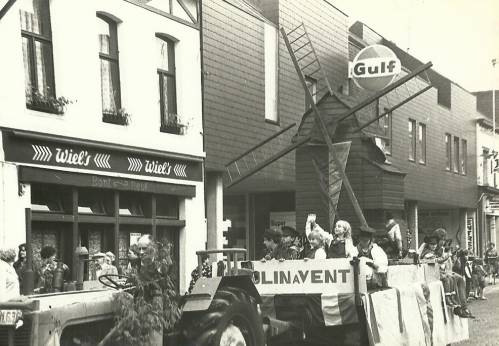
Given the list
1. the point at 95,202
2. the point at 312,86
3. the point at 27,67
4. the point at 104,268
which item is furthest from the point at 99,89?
the point at 312,86

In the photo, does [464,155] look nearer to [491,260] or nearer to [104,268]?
[491,260]

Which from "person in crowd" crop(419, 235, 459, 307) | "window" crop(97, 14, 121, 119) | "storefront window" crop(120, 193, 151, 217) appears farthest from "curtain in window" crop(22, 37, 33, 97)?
"person in crowd" crop(419, 235, 459, 307)

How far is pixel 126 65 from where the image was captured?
17641 millimetres

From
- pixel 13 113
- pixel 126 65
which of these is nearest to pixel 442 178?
pixel 126 65

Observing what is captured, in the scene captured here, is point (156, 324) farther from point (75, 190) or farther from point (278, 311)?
point (75, 190)

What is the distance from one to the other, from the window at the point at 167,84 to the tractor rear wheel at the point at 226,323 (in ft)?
32.8

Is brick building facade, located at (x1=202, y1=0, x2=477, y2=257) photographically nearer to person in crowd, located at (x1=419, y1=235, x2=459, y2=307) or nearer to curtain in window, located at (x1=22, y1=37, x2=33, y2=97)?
curtain in window, located at (x1=22, y1=37, x2=33, y2=97)

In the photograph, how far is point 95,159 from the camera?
16359 millimetres

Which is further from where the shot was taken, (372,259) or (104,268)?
(104,268)

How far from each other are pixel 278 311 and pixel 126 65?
27.0ft

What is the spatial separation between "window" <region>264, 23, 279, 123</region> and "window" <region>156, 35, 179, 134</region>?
4.68 meters

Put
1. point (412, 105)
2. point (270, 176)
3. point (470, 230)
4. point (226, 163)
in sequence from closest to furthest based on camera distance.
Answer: point (226, 163) → point (270, 176) → point (412, 105) → point (470, 230)

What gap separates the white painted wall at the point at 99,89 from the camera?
14195mm

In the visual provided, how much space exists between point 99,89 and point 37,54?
5.62 feet
